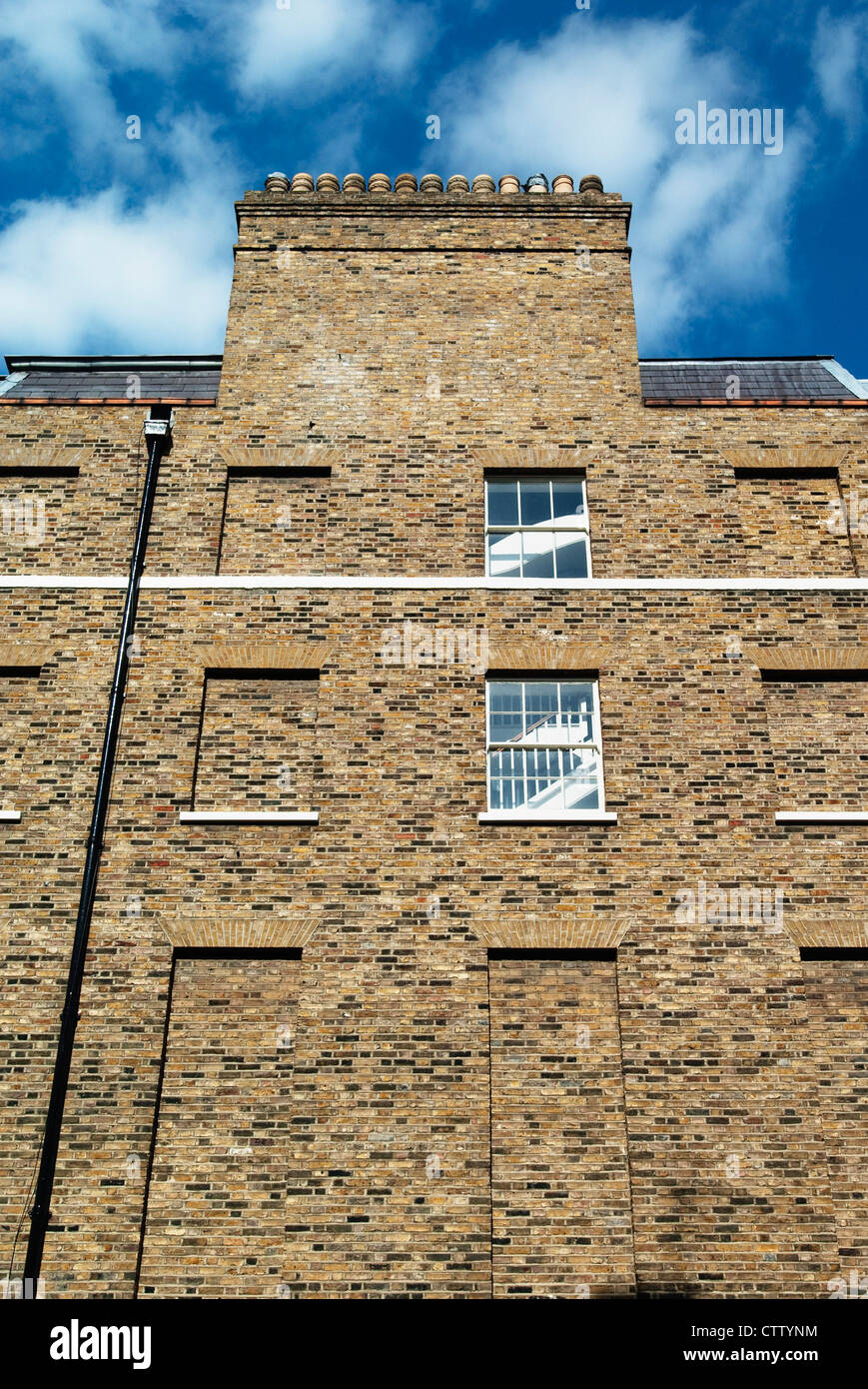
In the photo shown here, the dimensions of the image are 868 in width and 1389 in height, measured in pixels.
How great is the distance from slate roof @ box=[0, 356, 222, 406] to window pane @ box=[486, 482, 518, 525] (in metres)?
4.18

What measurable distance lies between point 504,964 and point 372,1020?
4.91 ft

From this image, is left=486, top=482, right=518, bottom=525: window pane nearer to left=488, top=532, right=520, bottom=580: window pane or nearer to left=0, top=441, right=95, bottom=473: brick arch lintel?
left=488, top=532, right=520, bottom=580: window pane

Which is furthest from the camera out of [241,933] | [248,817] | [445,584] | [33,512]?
[33,512]

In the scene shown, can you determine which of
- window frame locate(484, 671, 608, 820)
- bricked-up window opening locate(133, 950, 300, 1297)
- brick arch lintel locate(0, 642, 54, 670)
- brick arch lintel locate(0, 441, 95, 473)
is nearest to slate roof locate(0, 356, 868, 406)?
brick arch lintel locate(0, 441, 95, 473)

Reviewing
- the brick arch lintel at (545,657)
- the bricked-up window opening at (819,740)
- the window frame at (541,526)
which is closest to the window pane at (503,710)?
the brick arch lintel at (545,657)

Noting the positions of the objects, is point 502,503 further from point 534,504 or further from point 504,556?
point 504,556

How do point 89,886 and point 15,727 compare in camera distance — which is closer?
point 89,886

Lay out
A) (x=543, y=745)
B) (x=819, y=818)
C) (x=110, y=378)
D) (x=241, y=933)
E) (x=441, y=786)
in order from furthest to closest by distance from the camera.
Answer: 1. (x=110, y=378)
2. (x=543, y=745)
3. (x=441, y=786)
4. (x=819, y=818)
5. (x=241, y=933)

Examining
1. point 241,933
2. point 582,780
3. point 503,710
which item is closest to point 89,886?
point 241,933

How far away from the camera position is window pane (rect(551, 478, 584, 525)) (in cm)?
1427

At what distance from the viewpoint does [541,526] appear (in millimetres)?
14156

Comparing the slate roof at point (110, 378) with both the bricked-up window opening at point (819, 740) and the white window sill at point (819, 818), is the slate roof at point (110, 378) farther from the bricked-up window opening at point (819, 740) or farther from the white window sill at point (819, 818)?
the white window sill at point (819, 818)

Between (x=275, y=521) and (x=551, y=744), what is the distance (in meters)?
A: 4.67

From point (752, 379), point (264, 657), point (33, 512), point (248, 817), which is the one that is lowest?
point (248, 817)
